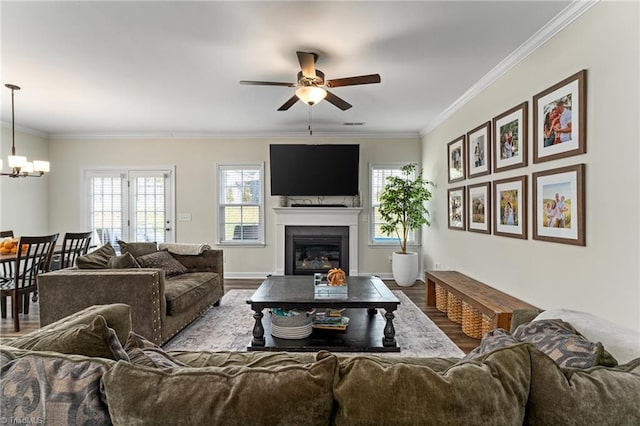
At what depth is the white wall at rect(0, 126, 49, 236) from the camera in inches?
209

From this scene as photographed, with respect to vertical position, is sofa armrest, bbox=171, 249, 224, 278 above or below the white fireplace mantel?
below

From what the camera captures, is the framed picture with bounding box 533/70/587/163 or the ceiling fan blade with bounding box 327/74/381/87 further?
the ceiling fan blade with bounding box 327/74/381/87

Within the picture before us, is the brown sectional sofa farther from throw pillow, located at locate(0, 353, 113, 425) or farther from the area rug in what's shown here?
the area rug

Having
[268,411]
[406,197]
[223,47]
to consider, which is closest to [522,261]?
[406,197]

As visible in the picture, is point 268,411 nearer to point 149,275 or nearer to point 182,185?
point 149,275

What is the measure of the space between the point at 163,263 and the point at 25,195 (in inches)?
145

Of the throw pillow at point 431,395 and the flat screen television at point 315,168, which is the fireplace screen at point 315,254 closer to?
the flat screen television at point 315,168

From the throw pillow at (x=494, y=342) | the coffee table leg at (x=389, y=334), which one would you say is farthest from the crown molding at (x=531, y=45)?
the coffee table leg at (x=389, y=334)

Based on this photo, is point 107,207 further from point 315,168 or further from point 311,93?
point 311,93

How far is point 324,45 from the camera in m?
2.96

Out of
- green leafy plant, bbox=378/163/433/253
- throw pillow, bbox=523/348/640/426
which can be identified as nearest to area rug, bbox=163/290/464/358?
green leafy plant, bbox=378/163/433/253

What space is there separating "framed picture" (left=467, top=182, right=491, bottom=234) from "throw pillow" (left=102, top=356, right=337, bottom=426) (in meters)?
3.42

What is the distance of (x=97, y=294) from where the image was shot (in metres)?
2.88

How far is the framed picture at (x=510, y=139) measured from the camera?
3.04m
